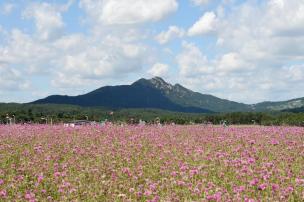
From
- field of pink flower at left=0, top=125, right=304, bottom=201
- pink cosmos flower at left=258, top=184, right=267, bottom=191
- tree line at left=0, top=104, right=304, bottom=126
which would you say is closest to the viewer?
pink cosmos flower at left=258, top=184, right=267, bottom=191

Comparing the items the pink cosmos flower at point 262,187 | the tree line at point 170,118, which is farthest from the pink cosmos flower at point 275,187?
the tree line at point 170,118

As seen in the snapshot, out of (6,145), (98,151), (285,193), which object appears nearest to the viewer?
(285,193)

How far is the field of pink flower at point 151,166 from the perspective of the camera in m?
7.82

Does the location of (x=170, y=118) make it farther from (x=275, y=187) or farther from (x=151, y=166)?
(x=275, y=187)

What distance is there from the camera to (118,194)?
782 cm

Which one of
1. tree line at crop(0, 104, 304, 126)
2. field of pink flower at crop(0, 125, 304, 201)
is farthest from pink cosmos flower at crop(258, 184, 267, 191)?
tree line at crop(0, 104, 304, 126)

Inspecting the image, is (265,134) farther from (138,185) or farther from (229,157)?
(138,185)

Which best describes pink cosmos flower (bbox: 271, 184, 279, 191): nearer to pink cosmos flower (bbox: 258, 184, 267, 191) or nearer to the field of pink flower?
the field of pink flower

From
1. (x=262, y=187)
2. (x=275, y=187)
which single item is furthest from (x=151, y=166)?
(x=275, y=187)

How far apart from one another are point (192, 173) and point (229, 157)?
217 centimetres

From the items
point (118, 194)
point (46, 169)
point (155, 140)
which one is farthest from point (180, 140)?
point (118, 194)

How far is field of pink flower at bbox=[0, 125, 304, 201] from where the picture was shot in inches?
308

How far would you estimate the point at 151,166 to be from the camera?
10.5 m

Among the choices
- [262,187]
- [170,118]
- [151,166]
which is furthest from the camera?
[170,118]
